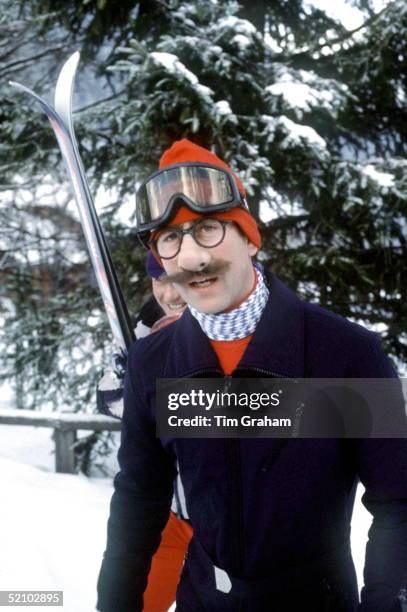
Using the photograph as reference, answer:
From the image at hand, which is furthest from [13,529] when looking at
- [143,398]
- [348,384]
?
[348,384]

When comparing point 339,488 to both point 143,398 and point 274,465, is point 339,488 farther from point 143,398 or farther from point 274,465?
point 143,398

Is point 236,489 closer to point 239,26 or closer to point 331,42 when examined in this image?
point 239,26

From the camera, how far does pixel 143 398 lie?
4.60 feet

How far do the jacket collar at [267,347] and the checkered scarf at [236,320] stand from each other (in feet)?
0.09

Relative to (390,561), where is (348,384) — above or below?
above

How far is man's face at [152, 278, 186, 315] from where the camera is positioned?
259cm

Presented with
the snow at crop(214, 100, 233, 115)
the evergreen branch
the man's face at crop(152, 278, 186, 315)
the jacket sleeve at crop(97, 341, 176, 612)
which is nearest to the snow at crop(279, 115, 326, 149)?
the snow at crop(214, 100, 233, 115)

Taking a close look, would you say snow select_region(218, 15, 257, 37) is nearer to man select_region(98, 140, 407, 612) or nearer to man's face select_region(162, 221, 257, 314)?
man select_region(98, 140, 407, 612)

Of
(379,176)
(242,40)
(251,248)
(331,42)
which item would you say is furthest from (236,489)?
(331,42)

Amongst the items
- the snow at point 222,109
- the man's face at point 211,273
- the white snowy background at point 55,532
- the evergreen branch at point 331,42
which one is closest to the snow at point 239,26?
the snow at point 222,109

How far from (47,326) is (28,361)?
513mm

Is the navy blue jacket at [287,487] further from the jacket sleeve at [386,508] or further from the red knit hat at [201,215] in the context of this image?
the red knit hat at [201,215]

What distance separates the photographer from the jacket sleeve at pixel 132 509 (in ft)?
4.76

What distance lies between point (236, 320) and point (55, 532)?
298 cm
